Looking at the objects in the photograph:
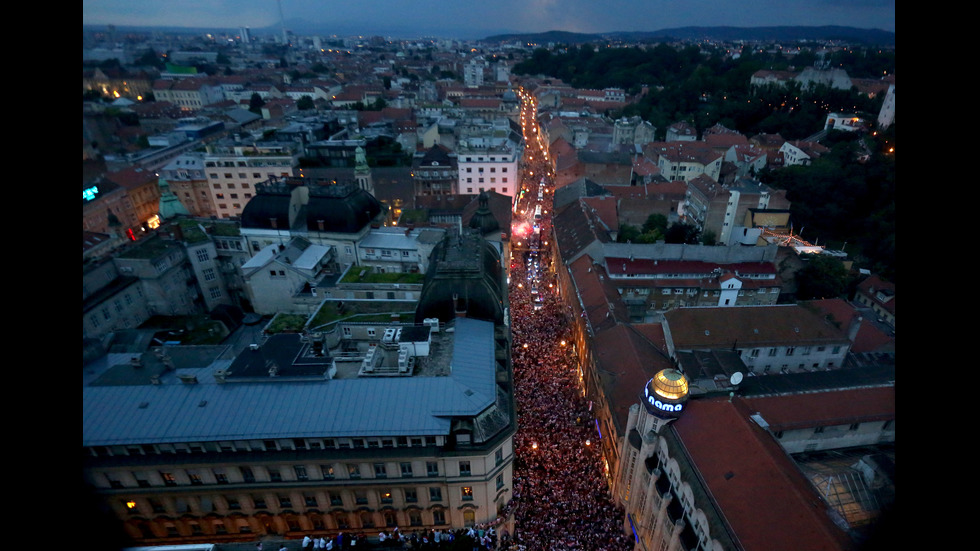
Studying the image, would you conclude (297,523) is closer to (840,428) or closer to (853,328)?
(840,428)

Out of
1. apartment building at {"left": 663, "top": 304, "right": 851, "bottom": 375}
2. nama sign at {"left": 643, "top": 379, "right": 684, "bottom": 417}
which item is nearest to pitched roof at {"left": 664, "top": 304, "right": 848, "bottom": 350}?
apartment building at {"left": 663, "top": 304, "right": 851, "bottom": 375}

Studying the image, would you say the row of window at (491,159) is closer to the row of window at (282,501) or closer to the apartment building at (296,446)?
the apartment building at (296,446)

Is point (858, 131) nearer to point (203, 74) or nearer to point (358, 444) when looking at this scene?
point (358, 444)

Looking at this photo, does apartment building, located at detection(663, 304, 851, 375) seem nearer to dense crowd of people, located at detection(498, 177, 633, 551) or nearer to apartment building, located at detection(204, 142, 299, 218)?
dense crowd of people, located at detection(498, 177, 633, 551)

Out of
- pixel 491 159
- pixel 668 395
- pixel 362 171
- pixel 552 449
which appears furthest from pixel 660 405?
pixel 491 159

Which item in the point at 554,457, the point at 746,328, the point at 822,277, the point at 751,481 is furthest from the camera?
the point at 822,277
